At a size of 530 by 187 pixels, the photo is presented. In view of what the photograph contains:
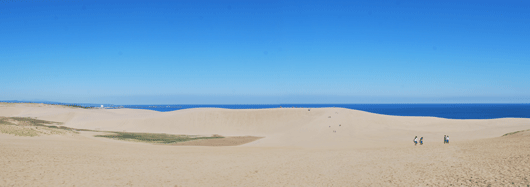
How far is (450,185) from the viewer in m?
10.6

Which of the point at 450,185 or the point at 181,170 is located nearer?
the point at 450,185

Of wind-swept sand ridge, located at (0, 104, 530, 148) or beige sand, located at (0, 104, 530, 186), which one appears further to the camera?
wind-swept sand ridge, located at (0, 104, 530, 148)

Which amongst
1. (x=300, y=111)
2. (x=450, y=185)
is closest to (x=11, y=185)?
(x=450, y=185)

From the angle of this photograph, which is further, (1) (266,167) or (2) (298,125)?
(2) (298,125)

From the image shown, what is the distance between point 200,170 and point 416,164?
10222mm

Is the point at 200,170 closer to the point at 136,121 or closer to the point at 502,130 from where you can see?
the point at 502,130

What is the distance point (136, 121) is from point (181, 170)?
36405 millimetres

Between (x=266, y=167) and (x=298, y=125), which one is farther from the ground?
(x=298, y=125)

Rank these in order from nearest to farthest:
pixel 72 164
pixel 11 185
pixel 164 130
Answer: pixel 11 185, pixel 72 164, pixel 164 130

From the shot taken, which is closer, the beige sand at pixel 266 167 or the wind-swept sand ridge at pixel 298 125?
the beige sand at pixel 266 167

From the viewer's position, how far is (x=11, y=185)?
10000 mm

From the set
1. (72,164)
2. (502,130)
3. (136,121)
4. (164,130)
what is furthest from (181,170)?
(136,121)

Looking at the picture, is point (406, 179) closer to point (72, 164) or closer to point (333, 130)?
point (72, 164)

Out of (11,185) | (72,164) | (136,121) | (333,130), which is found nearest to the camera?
(11,185)
